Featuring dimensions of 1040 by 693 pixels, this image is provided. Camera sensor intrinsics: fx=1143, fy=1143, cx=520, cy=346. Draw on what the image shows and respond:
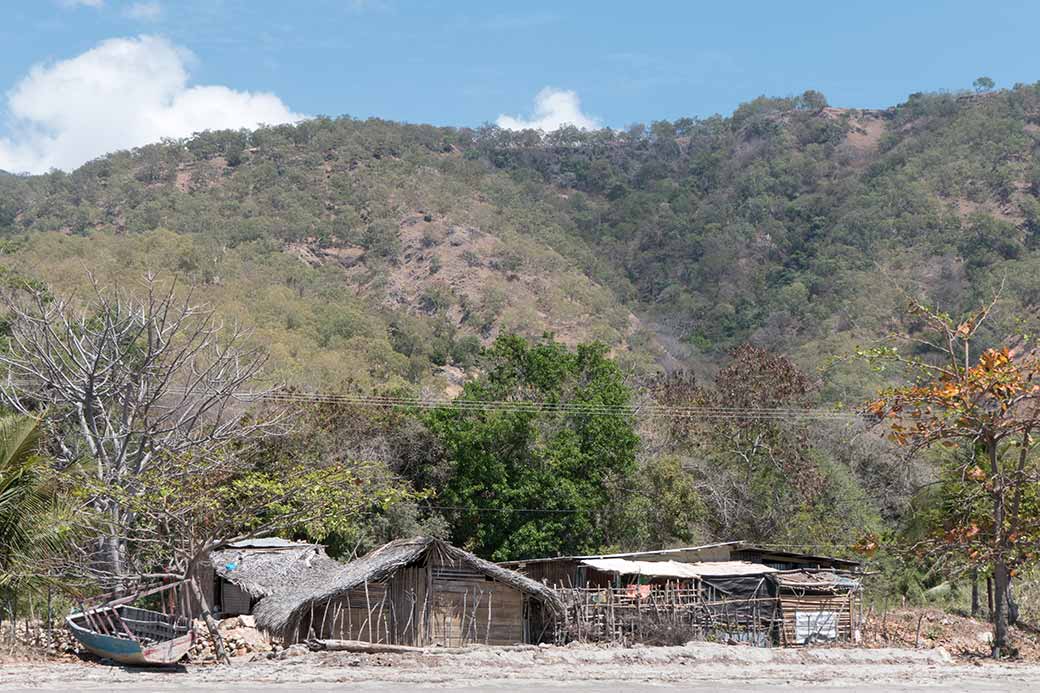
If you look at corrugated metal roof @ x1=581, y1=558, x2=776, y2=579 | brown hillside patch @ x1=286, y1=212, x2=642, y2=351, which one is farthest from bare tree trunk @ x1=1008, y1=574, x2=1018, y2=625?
brown hillside patch @ x1=286, y1=212, x2=642, y2=351

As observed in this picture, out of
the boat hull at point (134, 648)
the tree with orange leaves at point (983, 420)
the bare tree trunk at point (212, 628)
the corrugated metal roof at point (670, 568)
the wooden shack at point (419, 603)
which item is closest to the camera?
the boat hull at point (134, 648)

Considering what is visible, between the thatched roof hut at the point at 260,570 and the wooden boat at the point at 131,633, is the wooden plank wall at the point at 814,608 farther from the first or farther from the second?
the wooden boat at the point at 131,633

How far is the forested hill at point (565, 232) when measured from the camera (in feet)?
245

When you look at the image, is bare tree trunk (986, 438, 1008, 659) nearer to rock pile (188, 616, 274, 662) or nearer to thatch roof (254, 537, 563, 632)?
thatch roof (254, 537, 563, 632)

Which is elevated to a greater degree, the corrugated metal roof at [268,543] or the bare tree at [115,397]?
the bare tree at [115,397]

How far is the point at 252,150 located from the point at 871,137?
230 feet

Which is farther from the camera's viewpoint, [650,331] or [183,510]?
[650,331]

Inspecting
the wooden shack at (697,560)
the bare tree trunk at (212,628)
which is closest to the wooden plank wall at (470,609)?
the wooden shack at (697,560)

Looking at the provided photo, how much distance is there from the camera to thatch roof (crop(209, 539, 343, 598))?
30.5m

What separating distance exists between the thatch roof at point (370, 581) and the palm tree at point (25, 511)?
6746 millimetres

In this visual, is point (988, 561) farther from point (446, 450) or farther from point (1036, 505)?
point (446, 450)

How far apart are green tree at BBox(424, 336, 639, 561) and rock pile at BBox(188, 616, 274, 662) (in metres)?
12.4

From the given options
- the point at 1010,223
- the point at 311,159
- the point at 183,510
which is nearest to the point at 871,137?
the point at 1010,223

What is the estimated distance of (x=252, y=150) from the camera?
379 feet
